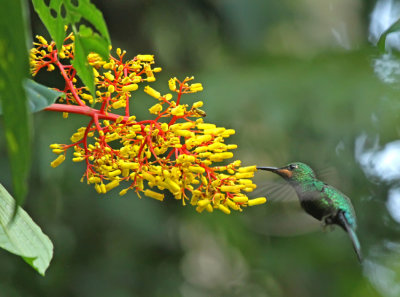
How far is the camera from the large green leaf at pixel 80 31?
117 centimetres

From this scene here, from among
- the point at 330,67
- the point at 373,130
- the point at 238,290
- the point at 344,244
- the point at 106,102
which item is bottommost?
the point at 238,290

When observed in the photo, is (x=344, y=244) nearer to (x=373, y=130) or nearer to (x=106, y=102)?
(x=373, y=130)

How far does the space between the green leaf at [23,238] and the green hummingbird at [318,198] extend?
0.76m

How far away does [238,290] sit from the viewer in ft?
17.0

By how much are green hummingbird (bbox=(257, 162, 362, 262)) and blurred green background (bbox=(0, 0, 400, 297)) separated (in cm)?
180

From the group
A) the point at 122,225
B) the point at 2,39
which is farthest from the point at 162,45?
the point at 2,39

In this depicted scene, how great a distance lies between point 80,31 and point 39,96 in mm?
187

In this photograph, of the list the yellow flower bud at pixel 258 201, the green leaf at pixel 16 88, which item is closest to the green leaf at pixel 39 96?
the green leaf at pixel 16 88

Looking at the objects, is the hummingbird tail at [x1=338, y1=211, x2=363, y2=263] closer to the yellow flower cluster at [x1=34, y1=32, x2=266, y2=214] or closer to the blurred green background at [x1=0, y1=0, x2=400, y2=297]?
the yellow flower cluster at [x1=34, y1=32, x2=266, y2=214]

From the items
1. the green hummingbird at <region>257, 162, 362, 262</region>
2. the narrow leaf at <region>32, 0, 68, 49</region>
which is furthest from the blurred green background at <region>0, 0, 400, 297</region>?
the narrow leaf at <region>32, 0, 68, 49</region>

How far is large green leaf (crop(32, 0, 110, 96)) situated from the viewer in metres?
1.17

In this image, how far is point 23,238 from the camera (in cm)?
135

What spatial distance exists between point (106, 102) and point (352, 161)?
340 centimetres

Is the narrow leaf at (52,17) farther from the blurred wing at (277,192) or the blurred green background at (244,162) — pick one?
the blurred green background at (244,162)
